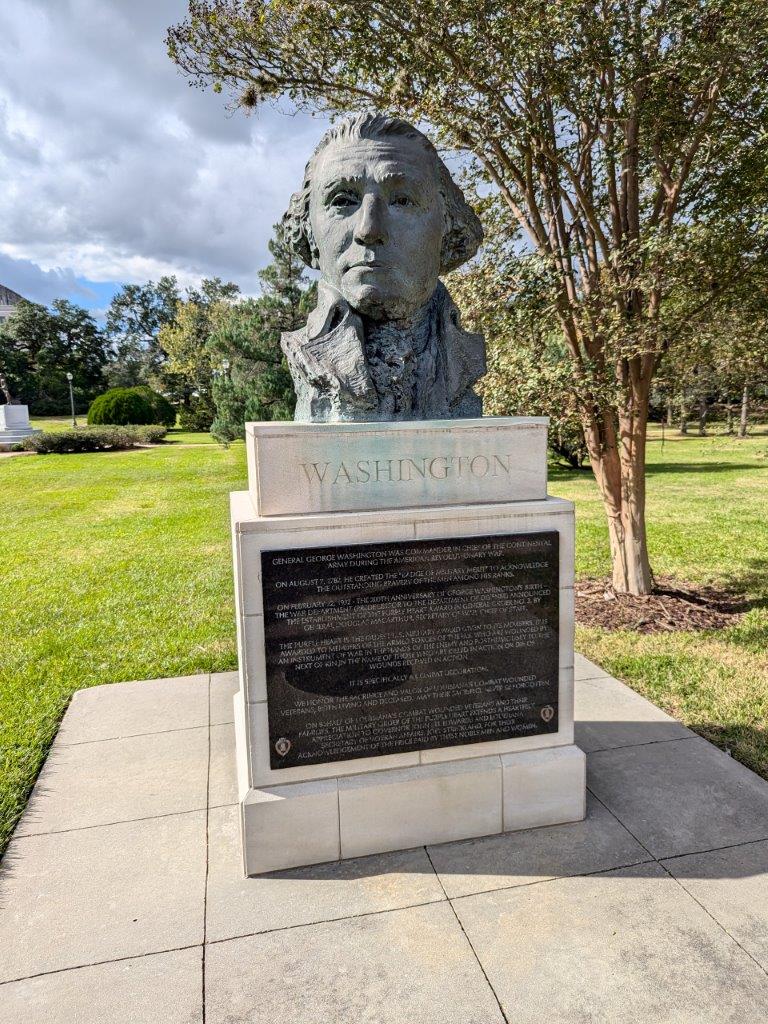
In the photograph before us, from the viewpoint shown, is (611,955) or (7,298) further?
(7,298)

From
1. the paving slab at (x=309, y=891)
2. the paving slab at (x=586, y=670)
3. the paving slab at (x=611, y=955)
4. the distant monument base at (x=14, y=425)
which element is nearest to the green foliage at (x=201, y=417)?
the distant monument base at (x=14, y=425)

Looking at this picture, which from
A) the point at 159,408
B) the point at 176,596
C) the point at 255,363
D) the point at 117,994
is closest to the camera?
the point at 117,994

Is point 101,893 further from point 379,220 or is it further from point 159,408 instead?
point 159,408

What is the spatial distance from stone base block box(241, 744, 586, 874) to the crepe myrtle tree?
3921mm

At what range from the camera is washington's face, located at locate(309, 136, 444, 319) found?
312cm

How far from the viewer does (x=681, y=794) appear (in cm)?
356

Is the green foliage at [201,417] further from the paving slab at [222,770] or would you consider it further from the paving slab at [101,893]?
the paving slab at [101,893]

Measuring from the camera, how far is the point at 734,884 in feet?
9.49

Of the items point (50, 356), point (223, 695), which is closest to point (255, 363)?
point (223, 695)

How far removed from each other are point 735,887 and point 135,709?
3.94m

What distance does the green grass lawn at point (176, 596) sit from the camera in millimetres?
4715

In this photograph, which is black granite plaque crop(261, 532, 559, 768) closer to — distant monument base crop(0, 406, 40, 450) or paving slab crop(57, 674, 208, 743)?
paving slab crop(57, 674, 208, 743)

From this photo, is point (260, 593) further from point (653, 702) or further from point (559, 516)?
point (653, 702)

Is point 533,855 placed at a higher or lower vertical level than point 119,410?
lower
